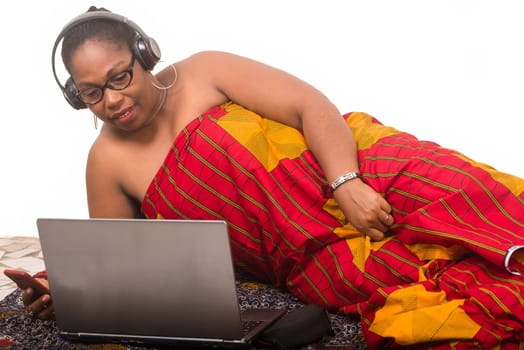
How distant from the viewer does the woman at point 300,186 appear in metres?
1.40

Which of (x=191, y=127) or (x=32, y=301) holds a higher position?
(x=191, y=127)

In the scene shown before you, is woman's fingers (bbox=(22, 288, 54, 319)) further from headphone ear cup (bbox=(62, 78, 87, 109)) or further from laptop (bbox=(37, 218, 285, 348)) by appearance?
headphone ear cup (bbox=(62, 78, 87, 109))

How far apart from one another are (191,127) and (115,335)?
1.80ft

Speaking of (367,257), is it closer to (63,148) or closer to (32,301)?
(32,301)

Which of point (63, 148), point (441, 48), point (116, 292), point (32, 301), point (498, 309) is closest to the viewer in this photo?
point (498, 309)

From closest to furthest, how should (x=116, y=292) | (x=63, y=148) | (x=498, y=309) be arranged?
1. (x=498, y=309)
2. (x=116, y=292)
3. (x=63, y=148)

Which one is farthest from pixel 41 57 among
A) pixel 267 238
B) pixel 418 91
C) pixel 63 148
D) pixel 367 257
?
pixel 367 257

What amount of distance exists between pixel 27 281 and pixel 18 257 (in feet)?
4.29

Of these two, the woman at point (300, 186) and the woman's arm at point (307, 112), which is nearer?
the woman at point (300, 186)

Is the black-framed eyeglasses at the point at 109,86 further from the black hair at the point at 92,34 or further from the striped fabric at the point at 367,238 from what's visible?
the striped fabric at the point at 367,238

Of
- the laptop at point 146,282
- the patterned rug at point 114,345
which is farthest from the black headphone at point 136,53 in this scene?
the patterned rug at point 114,345

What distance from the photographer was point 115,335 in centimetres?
144

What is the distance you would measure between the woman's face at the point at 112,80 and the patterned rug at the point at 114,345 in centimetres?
52

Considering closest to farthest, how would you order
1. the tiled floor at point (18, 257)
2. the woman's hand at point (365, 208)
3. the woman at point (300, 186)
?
the woman at point (300, 186), the woman's hand at point (365, 208), the tiled floor at point (18, 257)
